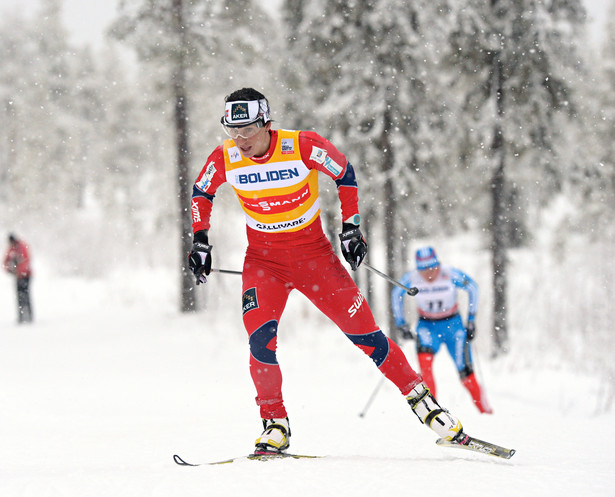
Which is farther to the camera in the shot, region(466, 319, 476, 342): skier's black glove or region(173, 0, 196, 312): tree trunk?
region(173, 0, 196, 312): tree trunk

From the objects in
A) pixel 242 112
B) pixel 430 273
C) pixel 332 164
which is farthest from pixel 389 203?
pixel 242 112

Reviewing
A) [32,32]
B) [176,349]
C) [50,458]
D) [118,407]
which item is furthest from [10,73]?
[50,458]

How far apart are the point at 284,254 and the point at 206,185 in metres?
0.79

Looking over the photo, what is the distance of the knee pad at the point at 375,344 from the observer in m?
3.97

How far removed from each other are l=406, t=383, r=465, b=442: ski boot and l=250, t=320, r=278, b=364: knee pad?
3.41ft

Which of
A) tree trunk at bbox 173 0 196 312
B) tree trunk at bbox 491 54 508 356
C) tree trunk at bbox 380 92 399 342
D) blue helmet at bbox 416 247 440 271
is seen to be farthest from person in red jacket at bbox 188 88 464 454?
tree trunk at bbox 491 54 508 356

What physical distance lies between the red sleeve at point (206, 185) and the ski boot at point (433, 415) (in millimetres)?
1954

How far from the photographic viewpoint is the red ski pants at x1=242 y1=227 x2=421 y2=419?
3908mm

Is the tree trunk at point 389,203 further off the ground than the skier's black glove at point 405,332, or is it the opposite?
the tree trunk at point 389,203

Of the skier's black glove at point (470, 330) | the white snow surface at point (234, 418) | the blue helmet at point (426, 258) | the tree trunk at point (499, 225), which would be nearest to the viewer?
the white snow surface at point (234, 418)

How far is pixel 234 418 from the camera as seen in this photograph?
21.7ft

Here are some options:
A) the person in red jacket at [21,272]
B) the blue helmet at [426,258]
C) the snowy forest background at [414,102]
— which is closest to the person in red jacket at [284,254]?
the blue helmet at [426,258]

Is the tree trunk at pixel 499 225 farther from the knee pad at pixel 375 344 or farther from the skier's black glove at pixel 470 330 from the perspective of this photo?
the knee pad at pixel 375 344

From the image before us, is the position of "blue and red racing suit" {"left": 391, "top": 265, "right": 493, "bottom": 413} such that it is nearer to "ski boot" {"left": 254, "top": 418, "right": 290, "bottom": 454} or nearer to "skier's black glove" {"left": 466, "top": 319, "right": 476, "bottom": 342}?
"skier's black glove" {"left": 466, "top": 319, "right": 476, "bottom": 342}
